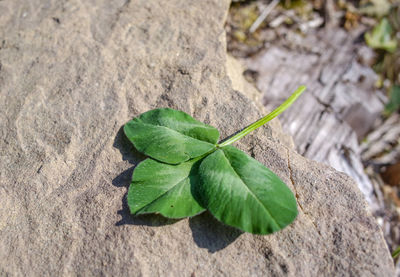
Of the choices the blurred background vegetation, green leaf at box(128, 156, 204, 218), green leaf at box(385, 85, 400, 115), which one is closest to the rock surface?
green leaf at box(128, 156, 204, 218)

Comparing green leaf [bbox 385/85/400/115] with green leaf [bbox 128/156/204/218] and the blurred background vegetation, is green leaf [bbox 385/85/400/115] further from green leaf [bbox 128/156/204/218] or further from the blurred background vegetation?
green leaf [bbox 128/156/204/218]

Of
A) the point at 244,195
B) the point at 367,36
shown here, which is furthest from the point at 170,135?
the point at 367,36

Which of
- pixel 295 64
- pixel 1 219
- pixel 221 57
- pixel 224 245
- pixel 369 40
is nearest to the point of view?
pixel 224 245

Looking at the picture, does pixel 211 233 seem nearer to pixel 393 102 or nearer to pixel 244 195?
pixel 244 195

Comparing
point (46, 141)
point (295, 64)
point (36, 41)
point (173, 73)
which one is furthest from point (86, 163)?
point (295, 64)

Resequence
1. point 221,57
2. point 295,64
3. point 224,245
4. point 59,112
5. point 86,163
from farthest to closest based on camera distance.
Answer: point 295,64 → point 221,57 → point 59,112 → point 86,163 → point 224,245

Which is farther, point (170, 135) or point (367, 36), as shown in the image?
point (367, 36)

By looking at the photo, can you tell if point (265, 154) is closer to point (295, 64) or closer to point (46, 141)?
point (46, 141)
